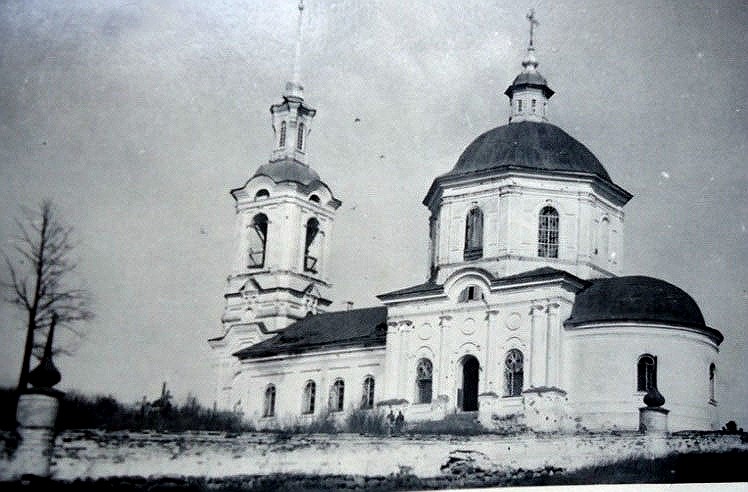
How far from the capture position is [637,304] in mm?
15031

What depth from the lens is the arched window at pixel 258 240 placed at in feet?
52.7

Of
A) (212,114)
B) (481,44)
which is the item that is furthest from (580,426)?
(212,114)

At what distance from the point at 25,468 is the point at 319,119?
511cm

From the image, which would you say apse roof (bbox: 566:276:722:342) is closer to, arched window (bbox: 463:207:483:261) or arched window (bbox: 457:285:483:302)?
arched window (bbox: 457:285:483:302)

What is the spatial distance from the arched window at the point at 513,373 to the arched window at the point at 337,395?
338cm

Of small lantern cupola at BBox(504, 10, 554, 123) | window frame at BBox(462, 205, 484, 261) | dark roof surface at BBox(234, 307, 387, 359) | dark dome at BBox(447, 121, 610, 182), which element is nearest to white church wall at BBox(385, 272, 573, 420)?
window frame at BBox(462, 205, 484, 261)

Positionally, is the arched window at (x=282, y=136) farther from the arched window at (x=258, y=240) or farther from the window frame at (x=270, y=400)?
the window frame at (x=270, y=400)

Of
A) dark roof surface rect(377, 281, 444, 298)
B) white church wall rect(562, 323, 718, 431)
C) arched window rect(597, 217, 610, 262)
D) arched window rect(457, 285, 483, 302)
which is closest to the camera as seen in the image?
white church wall rect(562, 323, 718, 431)

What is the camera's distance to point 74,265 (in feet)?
33.5

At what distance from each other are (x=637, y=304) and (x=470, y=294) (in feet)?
8.22

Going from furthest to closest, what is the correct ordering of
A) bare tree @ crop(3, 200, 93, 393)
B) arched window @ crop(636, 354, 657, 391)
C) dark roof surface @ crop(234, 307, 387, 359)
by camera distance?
dark roof surface @ crop(234, 307, 387, 359), arched window @ crop(636, 354, 657, 391), bare tree @ crop(3, 200, 93, 393)

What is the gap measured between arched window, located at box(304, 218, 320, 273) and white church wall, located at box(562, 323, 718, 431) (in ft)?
12.9

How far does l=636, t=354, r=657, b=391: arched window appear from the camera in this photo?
14805mm

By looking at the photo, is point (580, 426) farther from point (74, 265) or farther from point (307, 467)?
point (74, 265)
